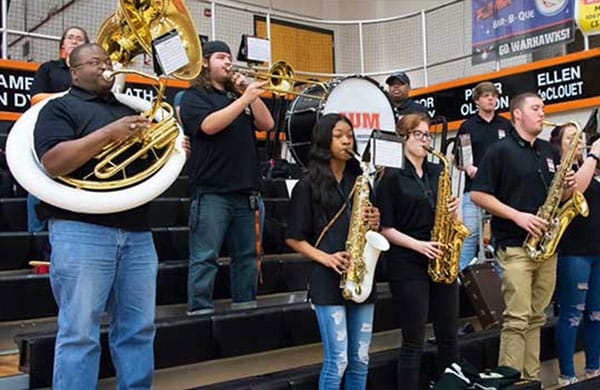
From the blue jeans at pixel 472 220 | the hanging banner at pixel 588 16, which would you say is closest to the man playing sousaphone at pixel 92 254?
the blue jeans at pixel 472 220

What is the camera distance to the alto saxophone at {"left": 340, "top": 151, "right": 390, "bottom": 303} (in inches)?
105

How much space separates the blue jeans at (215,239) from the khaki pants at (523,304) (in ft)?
4.23

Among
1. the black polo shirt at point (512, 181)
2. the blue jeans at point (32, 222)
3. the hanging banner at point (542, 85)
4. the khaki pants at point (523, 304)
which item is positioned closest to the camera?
the khaki pants at point (523, 304)

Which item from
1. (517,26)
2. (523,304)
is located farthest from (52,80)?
(517,26)

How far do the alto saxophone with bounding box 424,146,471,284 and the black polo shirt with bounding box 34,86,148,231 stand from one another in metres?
1.31

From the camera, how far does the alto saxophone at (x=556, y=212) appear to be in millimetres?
3266

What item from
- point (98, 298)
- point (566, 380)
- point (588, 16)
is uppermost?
point (588, 16)

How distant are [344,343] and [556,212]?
145 centimetres

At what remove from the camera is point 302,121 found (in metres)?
4.21

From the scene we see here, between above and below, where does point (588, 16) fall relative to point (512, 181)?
above

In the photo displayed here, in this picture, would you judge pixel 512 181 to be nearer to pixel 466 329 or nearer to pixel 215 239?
pixel 466 329

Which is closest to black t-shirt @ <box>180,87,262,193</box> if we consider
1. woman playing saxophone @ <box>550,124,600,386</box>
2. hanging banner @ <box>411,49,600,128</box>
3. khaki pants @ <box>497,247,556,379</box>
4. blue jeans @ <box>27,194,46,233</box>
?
blue jeans @ <box>27,194,46,233</box>

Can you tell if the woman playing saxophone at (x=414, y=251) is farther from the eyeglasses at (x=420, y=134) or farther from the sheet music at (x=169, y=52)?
the sheet music at (x=169, y=52)

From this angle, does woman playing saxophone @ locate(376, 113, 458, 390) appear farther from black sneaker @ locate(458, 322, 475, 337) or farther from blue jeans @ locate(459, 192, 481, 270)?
blue jeans @ locate(459, 192, 481, 270)
